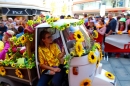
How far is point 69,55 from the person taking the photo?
2887mm

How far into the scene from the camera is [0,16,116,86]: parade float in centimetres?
295

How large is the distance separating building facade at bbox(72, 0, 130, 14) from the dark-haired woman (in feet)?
107

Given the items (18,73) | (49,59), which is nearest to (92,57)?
(49,59)

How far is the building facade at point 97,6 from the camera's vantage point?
110ft

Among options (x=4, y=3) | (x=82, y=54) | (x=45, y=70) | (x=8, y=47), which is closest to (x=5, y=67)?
(x=8, y=47)

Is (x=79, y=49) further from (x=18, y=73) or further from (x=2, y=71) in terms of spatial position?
(x=2, y=71)

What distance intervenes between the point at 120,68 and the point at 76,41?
3328 millimetres

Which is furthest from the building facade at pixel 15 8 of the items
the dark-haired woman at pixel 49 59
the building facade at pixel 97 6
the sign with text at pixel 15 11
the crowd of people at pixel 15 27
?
the building facade at pixel 97 6

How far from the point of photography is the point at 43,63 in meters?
3.15

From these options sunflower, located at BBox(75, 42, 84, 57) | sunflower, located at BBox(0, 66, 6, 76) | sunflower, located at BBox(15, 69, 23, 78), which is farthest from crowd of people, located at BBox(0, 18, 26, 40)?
sunflower, located at BBox(75, 42, 84, 57)

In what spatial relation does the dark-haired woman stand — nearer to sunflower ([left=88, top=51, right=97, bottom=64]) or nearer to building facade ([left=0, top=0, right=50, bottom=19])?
sunflower ([left=88, top=51, right=97, bottom=64])

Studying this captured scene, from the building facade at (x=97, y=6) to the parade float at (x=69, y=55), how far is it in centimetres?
3218

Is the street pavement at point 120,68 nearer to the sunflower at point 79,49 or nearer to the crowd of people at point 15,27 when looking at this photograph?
the sunflower at point 79,49

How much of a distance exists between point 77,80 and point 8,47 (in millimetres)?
2165
